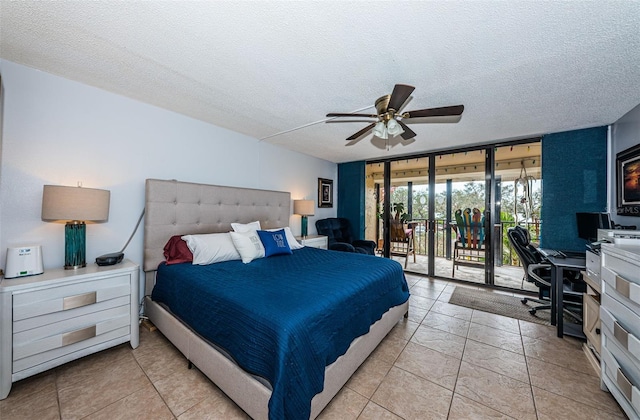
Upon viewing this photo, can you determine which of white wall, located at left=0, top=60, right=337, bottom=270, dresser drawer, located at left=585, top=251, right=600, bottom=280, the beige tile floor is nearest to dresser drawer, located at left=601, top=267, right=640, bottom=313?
dresser drawer, located at left=585, top=251, right=600, bottom=280

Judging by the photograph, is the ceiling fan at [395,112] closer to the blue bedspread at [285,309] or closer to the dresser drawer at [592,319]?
the blue bedspread at [285,309]

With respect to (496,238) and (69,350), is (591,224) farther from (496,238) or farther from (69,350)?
(69,350)

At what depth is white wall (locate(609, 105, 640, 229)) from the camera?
242 centimetres

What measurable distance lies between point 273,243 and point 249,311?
1.53 metres

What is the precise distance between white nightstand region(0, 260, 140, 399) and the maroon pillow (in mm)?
392

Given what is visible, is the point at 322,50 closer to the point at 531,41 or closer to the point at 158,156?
the point at 531,41

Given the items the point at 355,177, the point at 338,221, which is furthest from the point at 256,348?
the point at 355,177

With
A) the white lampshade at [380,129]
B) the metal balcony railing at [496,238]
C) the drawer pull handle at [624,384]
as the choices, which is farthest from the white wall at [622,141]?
the white lampshade at [380,129]

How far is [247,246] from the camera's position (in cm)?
266

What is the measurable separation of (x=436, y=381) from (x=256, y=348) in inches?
57.0

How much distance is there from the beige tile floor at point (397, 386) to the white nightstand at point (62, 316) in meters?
0.18

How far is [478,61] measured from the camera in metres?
1.75

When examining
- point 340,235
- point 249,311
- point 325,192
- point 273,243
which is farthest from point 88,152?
point 340,235

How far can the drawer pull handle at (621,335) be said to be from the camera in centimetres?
137
